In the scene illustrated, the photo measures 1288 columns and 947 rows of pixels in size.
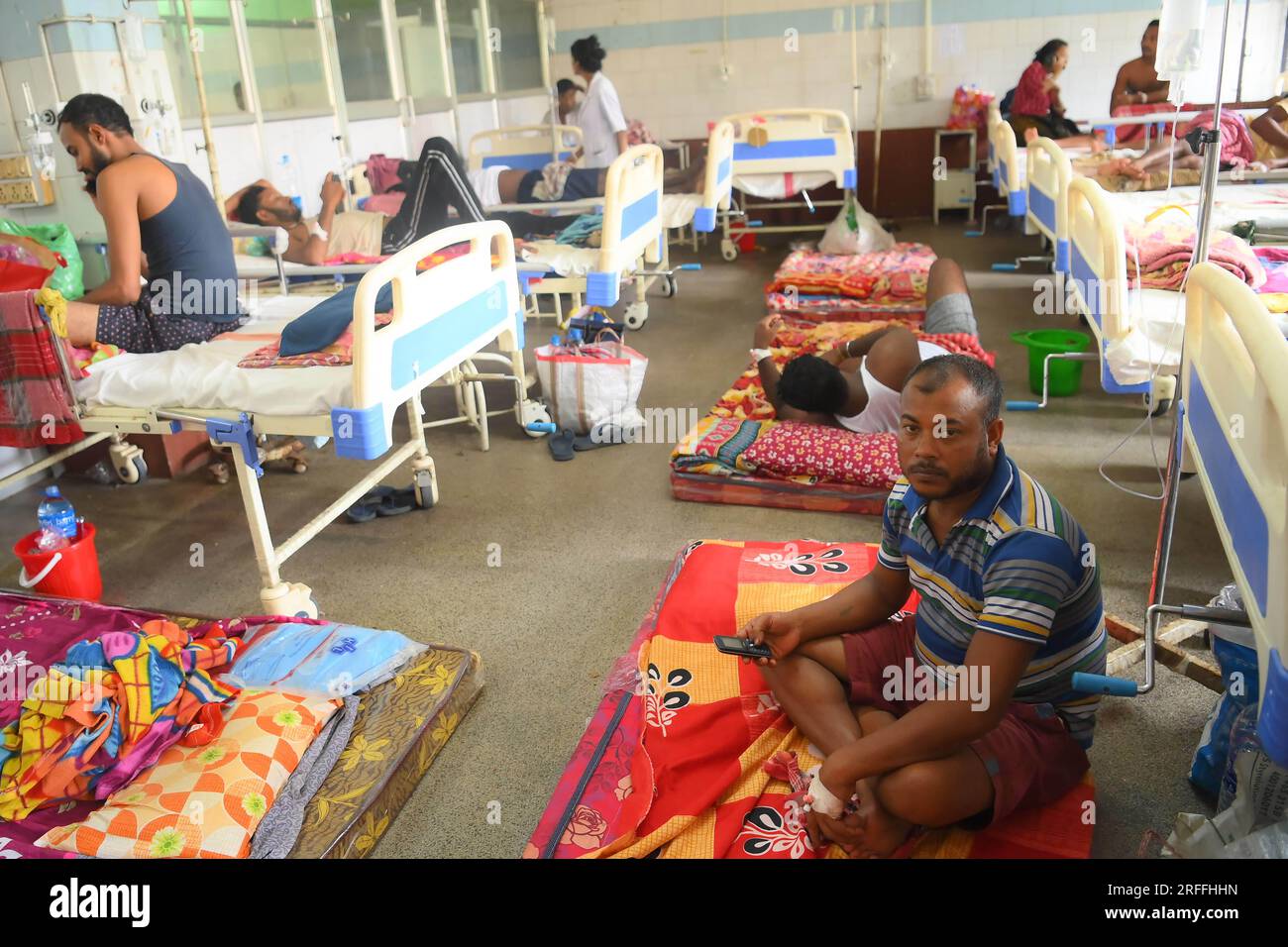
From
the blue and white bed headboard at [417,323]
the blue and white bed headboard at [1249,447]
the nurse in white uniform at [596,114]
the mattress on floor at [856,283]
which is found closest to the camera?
the blue and white bed headboard at [1249,447]

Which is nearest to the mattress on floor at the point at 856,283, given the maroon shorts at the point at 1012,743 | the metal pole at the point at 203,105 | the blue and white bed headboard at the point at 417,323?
the blue and white bed headboard at the point at 417,323

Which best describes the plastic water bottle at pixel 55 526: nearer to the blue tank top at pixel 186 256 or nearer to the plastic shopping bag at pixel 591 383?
the blue tank top at pixel 186 256

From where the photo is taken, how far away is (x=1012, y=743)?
1.88m

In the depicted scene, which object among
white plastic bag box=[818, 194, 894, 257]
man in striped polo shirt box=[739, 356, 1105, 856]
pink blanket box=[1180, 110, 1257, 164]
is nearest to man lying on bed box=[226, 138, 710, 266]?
white plastic bag box=[818, 194, 894, 257]

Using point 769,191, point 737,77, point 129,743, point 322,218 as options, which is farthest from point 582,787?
point 737,77

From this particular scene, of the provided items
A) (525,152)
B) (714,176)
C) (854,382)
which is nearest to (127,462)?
(854,382)

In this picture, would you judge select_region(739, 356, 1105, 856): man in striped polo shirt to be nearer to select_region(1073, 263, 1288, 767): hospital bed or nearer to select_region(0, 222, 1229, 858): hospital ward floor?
select_region(1073, 263, 1288, 767): hospital bed

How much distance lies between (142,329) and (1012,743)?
296 cm

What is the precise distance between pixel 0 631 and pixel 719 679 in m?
1.90

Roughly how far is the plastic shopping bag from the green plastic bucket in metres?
1.74

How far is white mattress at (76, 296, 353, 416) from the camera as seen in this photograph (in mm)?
2834

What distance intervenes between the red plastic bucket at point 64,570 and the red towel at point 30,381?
320 mm

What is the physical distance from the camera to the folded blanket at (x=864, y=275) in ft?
19.1

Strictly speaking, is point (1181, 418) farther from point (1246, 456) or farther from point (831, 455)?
point (831, 455)
